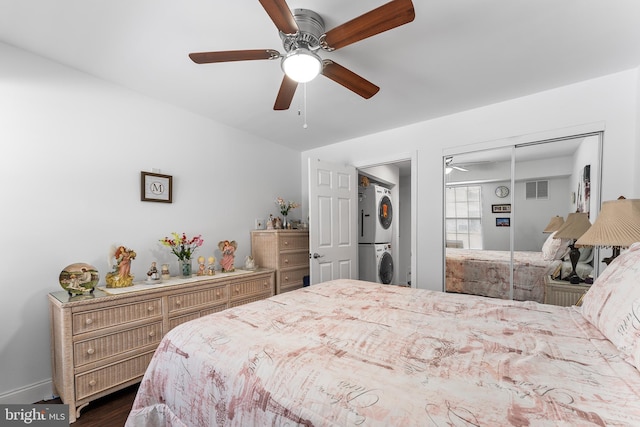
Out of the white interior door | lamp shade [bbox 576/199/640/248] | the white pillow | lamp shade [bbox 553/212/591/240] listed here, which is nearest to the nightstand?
the white pillow

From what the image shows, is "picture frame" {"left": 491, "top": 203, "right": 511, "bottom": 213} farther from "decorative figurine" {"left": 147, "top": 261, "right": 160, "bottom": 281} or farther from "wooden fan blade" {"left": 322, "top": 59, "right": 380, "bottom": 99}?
"decorative figurine" {"left": 147, "top": 261, "right": 160, "bottom": 281}

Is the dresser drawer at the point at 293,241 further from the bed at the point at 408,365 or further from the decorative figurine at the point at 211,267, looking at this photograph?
the bed at the point at 408,365

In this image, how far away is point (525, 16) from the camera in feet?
5.14

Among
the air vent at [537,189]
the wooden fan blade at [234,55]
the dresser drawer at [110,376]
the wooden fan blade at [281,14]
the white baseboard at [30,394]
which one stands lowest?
the white baseboard at [30,394]

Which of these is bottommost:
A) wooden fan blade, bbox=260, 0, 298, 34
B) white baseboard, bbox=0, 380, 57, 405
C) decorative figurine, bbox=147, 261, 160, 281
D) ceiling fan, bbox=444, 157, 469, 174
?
white baseboard, bbox=0, 380, 57, 405

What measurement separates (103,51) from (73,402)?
2405 millimetres

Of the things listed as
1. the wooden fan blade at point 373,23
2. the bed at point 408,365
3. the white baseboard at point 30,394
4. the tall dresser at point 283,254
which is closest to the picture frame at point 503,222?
the bed at point 408,365

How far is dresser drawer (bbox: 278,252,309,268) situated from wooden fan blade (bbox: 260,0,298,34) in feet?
8.26

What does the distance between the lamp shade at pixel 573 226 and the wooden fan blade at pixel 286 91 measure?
8.54ft

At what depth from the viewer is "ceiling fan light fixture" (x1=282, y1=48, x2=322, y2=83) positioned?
1.49m

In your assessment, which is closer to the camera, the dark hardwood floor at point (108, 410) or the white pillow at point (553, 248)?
the dark hardwood floor at point (108, 410)

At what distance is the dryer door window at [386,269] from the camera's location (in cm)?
463

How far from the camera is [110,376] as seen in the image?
1.98 metres

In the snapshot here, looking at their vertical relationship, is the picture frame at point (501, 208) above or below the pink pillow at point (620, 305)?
above
